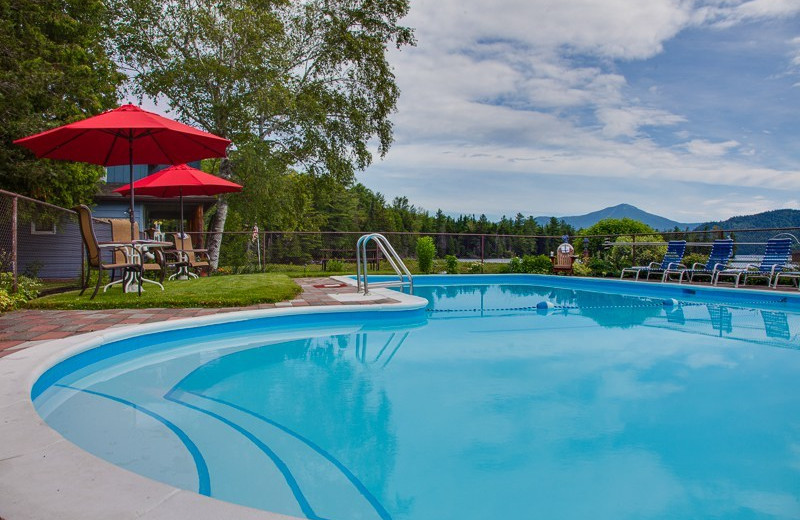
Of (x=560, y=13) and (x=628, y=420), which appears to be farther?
(x=560, y=13)

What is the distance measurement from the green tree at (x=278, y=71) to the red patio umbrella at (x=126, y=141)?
588 centimetres

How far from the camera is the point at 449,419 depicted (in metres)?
2.89

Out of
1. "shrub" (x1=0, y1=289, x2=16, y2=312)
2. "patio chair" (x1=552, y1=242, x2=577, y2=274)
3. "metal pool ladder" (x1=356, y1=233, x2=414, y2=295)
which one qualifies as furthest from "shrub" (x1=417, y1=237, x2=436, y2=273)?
"shrub" (x1=0, y1=289, x2=16, y2=312)

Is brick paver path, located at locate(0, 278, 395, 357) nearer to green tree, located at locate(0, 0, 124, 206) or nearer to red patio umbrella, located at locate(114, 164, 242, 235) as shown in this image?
red patio umbrella, located at locate(114, 164, 242, 235)

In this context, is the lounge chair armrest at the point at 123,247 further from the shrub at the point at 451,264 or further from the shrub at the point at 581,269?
the shrub at the point at 581,269

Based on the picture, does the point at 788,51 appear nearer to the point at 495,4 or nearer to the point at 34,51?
the point at 495,4

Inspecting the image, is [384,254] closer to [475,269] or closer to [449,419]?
[449,419]

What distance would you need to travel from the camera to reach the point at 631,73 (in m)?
13.3

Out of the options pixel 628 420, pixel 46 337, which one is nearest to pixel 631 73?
pixel 628 420

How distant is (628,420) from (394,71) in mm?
15598

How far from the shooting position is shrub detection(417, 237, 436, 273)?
13.5 metres

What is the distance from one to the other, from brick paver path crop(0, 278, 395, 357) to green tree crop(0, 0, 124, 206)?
4837 mm

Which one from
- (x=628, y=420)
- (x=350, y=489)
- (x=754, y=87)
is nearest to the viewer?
(x=350, y=489)

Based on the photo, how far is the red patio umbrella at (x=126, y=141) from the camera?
592 cm
